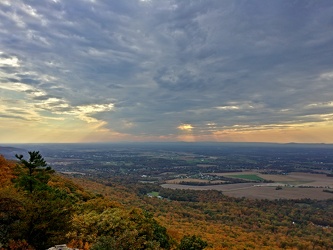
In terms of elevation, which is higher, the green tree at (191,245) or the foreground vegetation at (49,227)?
the foreground vegetation at (49,227)

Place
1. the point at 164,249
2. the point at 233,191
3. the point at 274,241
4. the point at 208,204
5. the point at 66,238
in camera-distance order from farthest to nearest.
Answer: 1. the point at 233,191
2. the point at 208,204
3. the point at 274,241
4. the point at 164,249
5. the point at 66,238

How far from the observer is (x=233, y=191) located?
12519 cm

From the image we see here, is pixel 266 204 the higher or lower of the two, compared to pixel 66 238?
lower

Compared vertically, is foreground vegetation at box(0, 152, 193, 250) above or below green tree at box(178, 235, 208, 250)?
above

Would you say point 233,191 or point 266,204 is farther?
point 233,191

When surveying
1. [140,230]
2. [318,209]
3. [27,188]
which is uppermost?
[27,188]

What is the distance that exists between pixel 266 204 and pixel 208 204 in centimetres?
2350

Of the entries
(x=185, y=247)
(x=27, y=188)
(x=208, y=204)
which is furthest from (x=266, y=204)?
(x=27, y=188)

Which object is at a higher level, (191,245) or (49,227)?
(49,227)

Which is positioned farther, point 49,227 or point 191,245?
point 191,245

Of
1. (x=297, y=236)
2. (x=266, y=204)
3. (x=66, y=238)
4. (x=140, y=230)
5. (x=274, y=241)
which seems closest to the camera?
(x=66, y=238)

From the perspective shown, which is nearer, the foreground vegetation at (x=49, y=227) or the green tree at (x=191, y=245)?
the foreground vegetation at (x=49, y=227)

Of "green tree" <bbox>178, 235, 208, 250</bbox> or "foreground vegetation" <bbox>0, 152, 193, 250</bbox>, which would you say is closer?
"foreground vegetation" <bbox>0, 152, 193, 250</bbox>

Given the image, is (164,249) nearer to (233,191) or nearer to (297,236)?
(297,236)
